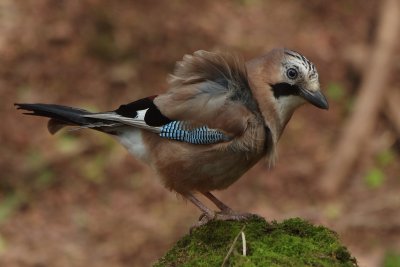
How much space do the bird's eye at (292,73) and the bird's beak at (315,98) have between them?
0.11 metres

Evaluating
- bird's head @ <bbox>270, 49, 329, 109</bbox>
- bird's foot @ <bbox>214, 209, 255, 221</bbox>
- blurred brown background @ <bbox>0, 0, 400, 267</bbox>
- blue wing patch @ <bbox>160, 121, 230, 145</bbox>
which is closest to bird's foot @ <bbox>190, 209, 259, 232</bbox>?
bird's foot @ <bbox>214, 209, 255, 221</bbox>

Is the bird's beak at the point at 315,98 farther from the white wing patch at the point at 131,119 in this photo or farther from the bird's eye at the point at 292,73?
the white wing patch at the point at 131,119

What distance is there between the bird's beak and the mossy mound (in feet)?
3.01

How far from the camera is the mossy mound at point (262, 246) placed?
3.97m

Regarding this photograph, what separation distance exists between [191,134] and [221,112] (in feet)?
0.88

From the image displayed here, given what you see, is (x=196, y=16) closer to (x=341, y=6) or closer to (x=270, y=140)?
(x=341, y=6)

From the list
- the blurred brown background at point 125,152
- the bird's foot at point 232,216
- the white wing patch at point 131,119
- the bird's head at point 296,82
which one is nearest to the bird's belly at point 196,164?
the white wing patch at point 131,119

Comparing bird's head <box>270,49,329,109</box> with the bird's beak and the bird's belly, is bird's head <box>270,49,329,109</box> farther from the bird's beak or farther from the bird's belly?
the bird's belly

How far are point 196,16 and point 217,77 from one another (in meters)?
8.34

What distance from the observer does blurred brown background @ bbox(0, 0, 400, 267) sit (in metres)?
9.84

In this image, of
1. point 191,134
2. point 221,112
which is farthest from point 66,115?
point 221,112

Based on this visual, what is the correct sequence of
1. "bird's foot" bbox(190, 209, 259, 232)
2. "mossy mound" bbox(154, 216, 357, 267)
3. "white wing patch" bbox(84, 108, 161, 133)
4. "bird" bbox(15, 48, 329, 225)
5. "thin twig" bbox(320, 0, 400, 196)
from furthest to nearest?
Answer: "thin twig" bbox(320, 0, 400, 196) < "white wing patch" bbox(84, 108, 161, 133) < "bird" bbox(15, 48, 329, 225) < "bird's foot" bbox(190, 209, 259, 232) < "mossy mound" bbox(154, 216, 357, 267)

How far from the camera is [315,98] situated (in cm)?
521

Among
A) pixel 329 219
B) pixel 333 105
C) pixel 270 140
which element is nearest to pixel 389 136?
pixel 333 105
